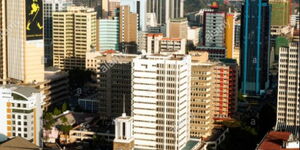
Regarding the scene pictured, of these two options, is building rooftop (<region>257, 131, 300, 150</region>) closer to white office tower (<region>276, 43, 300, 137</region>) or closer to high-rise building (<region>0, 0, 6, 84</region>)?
white office tower (<region>276, 43, 300, 137</region>)

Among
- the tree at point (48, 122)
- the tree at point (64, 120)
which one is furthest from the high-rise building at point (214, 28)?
the tree at point (48, 122)

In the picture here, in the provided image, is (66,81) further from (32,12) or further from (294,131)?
(294,131)

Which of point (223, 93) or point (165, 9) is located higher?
point (165, 9)

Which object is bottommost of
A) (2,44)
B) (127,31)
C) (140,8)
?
(2,44)

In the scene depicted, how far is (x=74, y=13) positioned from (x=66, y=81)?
773cm

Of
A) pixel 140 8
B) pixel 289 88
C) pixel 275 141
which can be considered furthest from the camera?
pixel 140 8

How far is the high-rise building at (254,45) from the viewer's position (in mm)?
39156

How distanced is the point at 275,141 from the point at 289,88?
13.3ft

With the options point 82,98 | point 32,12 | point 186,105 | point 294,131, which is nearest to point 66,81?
point 82,98

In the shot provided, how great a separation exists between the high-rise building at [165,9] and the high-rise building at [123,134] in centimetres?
3311

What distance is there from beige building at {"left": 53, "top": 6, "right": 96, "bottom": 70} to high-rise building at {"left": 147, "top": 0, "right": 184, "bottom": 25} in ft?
48.2

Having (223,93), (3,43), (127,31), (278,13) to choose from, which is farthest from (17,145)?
(278,13)

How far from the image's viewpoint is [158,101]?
23719 millimetres

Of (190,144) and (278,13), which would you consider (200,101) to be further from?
(278,13)
